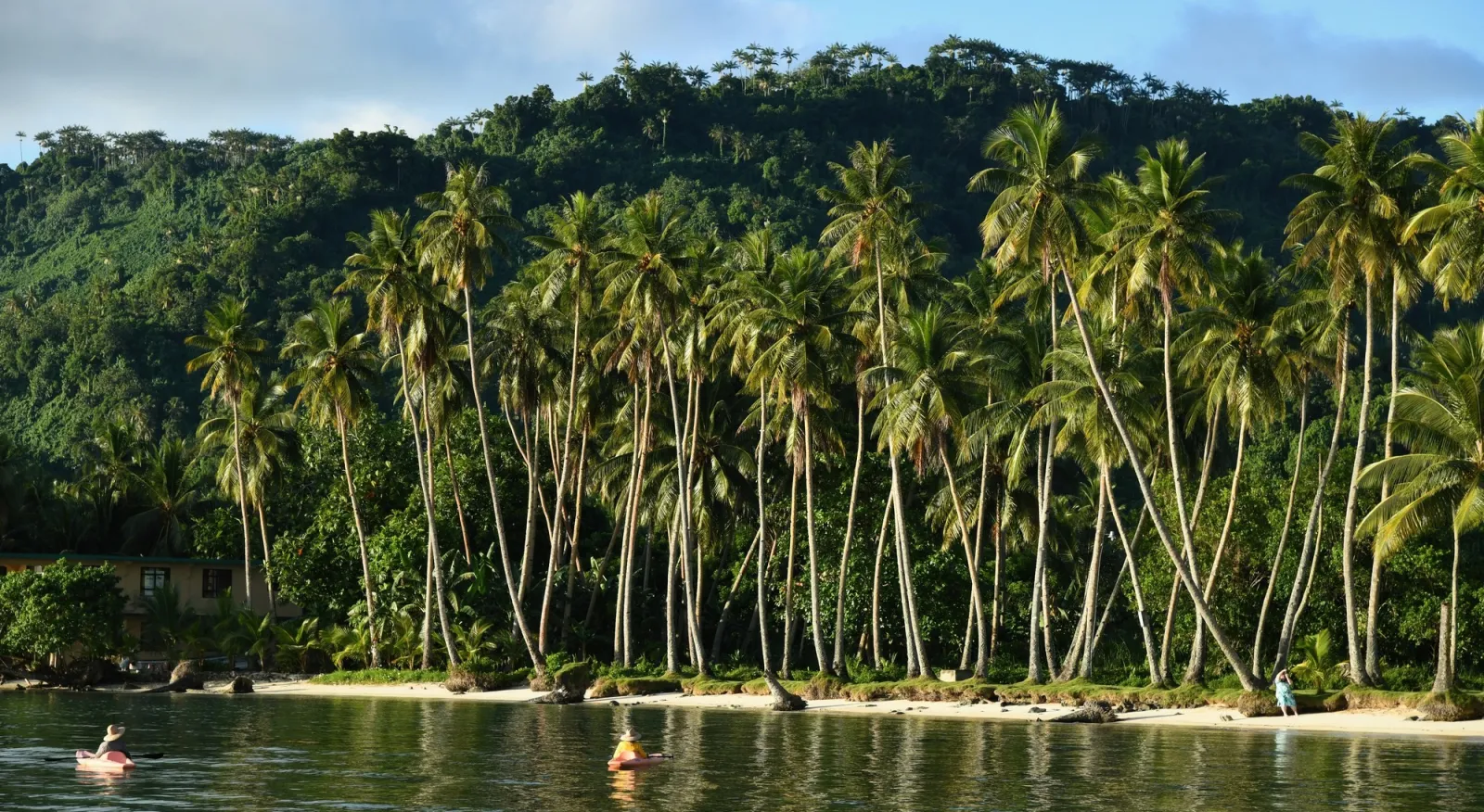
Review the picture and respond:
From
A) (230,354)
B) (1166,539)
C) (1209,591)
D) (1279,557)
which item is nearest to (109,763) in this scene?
(1166,539)

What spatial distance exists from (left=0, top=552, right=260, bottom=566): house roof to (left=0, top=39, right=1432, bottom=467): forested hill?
13.2 meters

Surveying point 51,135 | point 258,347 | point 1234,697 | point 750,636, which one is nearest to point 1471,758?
point 1234,697

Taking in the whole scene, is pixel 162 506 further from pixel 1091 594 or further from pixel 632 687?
pixel 1091 594

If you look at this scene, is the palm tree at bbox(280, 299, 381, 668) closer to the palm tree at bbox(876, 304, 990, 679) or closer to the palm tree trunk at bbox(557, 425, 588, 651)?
the palm tree trunk at bbox(557, 425, 588, 651)

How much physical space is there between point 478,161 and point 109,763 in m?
119

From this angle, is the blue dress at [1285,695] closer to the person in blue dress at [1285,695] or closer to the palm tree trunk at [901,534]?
the person in blue dress at [1285,695]

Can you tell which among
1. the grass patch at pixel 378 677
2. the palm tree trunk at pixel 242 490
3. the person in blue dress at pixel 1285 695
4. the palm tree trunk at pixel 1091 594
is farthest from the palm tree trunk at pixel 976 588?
the palm tree trunk at pixel 242 490

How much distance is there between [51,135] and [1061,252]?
17550 centimetres

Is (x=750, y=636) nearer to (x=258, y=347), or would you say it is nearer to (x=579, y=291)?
(x=579, y=291)

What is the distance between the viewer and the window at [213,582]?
78750 millimetres

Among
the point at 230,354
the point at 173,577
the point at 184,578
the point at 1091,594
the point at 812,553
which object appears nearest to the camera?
the point at 1091,594

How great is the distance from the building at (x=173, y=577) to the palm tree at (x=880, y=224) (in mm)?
35394

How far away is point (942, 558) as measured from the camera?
63812 mm

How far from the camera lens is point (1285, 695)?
4491 centimetres
